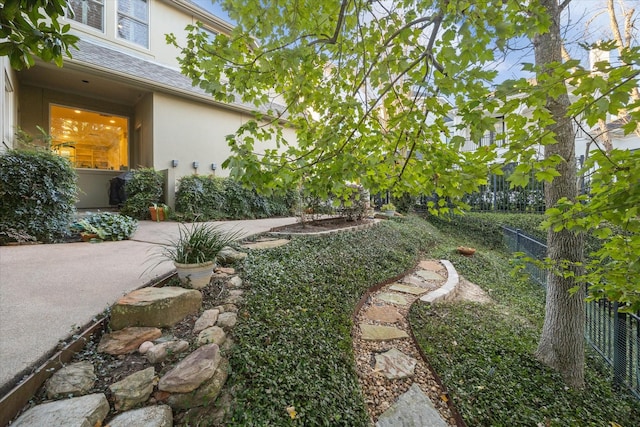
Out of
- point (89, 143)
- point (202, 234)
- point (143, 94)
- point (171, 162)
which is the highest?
point (143, 94)

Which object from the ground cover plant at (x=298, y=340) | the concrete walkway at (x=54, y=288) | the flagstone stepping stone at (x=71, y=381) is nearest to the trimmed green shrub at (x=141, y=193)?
the concrete walkway at (x=54, y=288)

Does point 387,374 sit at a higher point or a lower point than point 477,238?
lower

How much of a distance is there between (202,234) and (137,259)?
4.03 feet

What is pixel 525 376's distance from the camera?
2760 mm

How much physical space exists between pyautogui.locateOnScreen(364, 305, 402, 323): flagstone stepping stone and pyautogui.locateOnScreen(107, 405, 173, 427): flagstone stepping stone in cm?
232

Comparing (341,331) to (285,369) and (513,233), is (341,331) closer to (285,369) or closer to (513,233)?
(285,369)

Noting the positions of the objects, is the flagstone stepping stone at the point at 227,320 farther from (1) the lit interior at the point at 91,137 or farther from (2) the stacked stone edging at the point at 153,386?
(1) the lit interior at the point at 91,137

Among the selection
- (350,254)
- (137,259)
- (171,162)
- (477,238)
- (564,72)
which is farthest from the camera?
(477,238)

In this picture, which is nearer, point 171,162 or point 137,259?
point 137,259

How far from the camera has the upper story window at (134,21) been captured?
8148 millimetres

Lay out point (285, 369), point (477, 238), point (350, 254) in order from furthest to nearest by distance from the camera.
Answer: point (477, 238), point (350, 254), point (285, 369)

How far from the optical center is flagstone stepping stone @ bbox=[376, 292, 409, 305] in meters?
3.82

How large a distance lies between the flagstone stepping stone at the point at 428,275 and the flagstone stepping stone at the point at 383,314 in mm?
1543

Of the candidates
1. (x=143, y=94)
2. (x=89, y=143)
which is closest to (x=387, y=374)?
(x=143, y=94)
